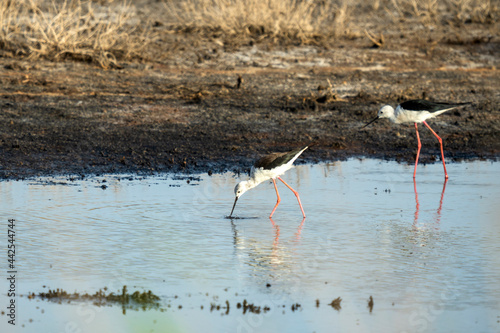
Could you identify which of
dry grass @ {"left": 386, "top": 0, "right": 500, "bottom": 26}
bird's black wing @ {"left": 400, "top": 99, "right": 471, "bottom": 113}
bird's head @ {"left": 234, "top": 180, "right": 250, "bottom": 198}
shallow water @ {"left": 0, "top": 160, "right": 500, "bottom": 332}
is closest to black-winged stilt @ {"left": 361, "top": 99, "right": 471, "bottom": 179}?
bird's black wing @ {"left": 400, "top": 99, "right": 471, "bottom": 113}

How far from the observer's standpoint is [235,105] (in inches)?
509

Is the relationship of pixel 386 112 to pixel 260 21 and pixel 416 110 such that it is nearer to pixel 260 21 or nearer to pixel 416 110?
pixel 416 110

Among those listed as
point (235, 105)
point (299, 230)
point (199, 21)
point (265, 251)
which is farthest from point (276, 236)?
point (199, 21)

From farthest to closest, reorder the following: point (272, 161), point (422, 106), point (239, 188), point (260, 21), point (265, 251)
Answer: point (260, 21), point (422, 106), point (272, 161), point (239, 188), point (265, 251)

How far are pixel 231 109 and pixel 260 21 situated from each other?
3.80 metres

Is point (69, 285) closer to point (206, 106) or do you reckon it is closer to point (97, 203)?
point (97, 203)

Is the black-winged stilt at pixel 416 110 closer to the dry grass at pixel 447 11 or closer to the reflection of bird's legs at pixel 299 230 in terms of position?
the reflection of bird's legs at pixel 299 230

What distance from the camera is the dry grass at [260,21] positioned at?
52.1 feet

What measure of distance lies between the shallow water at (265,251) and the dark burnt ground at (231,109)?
1.13 meters

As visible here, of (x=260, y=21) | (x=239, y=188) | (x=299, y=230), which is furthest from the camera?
(x=260, y=21)

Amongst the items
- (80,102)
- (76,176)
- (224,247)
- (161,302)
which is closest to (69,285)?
(161,302)

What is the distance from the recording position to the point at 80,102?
12586 millimetres

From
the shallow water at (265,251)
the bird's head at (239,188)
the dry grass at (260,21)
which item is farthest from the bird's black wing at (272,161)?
the dry grass at (260,21)

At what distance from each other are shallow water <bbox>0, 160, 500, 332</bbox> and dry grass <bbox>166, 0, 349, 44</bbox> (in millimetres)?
6294
